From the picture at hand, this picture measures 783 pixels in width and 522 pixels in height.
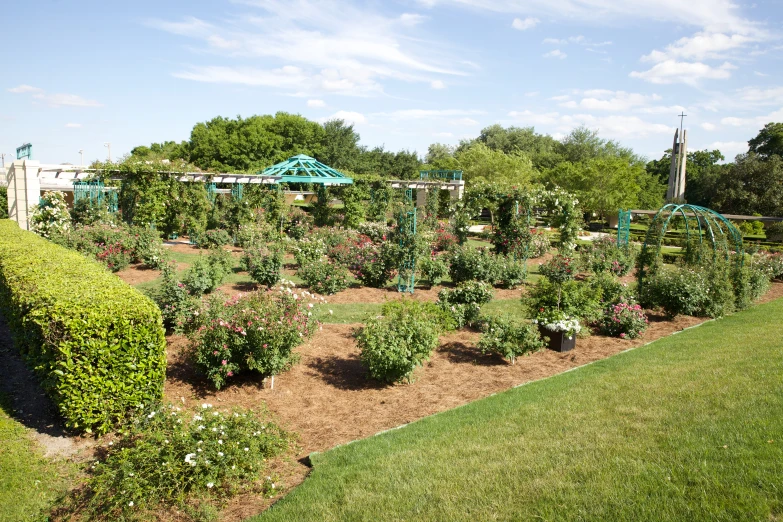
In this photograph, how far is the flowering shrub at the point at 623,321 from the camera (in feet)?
29.8

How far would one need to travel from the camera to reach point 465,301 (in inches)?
378

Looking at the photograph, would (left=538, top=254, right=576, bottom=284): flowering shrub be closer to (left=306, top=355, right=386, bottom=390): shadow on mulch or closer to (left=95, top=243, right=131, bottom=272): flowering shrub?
(left=306, top=355, right=386, bottom=390): shadow on mulch

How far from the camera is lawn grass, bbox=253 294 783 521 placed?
350cm

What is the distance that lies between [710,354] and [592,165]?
29.4 metres

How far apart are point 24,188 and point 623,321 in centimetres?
1773

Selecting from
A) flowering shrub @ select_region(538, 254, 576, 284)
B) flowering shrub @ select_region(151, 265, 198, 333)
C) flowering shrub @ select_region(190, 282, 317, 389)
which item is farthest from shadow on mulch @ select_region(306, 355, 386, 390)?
flowering shrub @ select_region(538, 254, 576, 284)

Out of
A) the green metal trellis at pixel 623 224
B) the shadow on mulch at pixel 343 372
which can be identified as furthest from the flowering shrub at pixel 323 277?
the green metal trellis at pixel 623 224

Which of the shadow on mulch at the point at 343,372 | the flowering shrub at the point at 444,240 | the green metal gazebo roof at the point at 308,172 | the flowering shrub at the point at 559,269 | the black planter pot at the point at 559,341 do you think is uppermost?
the green metal gazebo roof at the point at 308,172

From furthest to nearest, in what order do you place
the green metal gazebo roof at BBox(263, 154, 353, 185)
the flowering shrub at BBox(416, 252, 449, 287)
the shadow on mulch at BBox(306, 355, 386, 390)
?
the green metal gazebo roof at BBox(263, 154, 353, 185) → the flowering shrub at BBox(416, 252, 449, 287) → the shadow on mulch at BBox(306, 355, 386, 390)

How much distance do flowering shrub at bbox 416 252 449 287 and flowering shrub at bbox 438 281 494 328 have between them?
2.81m

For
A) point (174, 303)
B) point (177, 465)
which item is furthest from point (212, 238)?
point (177, 465)

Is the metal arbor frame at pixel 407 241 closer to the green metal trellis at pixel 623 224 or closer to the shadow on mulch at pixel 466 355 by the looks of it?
the shadow on mulch at pixel 466 355

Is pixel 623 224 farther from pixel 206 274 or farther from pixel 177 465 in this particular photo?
pixel 177 465

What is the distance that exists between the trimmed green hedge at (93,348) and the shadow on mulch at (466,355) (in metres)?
4.15
